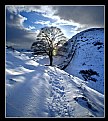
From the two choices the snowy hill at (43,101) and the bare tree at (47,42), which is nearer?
the snowy hill at (43,101)

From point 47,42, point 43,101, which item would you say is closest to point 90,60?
point 47,42

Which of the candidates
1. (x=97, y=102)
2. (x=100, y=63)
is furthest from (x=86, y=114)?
(x=100, y=63)

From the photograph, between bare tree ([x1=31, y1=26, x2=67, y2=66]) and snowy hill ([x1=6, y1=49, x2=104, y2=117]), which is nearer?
snowy hill ([x1=6, y1=49, x2=104, y2=117])

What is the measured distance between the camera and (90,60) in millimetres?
31797

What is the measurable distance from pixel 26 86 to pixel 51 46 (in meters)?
20.7

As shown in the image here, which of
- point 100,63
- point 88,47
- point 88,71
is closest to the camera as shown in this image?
point 88,71

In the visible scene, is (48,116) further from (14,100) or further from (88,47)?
(88,47)

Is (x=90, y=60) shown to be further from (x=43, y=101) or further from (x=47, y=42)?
(x=43, y=101)

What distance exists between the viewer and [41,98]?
7.10 m

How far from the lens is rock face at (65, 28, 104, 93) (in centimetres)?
2480

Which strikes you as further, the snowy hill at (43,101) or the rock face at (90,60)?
the rock face at (90,60)

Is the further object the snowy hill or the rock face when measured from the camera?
the rock face

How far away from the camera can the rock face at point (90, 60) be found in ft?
81.4
